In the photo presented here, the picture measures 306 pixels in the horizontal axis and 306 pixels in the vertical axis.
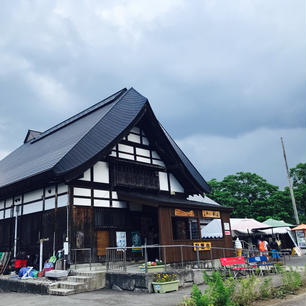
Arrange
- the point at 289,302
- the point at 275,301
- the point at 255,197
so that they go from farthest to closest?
the point at 255,197 → the point at 275,301 → the point at 289,302

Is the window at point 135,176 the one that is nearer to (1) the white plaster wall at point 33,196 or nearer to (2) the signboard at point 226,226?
(1) the white plaster wall at point 33,196

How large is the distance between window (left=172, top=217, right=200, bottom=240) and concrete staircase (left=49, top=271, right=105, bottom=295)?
645 cm

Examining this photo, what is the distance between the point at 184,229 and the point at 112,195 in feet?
15.5

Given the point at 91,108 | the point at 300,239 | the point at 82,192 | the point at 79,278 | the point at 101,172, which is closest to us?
the point at 79,278

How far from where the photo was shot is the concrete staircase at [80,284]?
33.5 feet

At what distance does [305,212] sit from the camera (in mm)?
40250

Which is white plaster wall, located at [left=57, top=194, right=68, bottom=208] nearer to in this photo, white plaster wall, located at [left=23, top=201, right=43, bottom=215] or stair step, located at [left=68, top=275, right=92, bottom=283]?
white plaster wall, located at [left=23, top=201, right=43, bottom=215]

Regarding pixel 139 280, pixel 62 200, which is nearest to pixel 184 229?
pixel 62 200

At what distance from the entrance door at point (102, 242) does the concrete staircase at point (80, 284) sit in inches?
81.3

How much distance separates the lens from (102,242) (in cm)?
1383

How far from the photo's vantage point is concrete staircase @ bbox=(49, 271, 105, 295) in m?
10.2

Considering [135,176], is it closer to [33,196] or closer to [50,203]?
[50,203]

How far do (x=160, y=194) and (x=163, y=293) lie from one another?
800cm

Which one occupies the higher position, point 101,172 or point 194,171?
point 194,171
